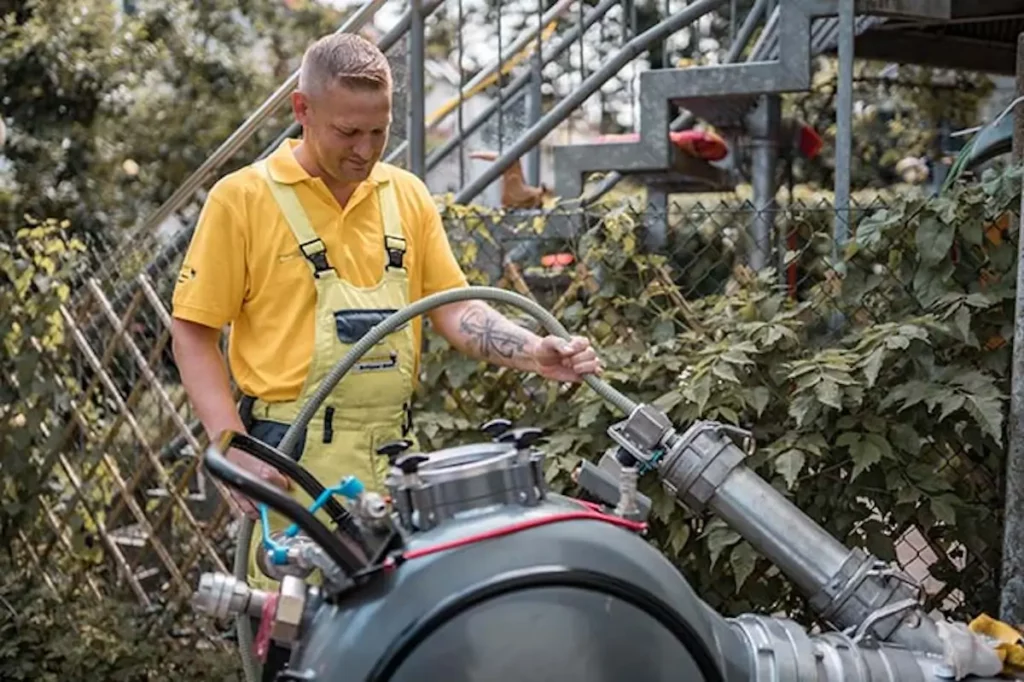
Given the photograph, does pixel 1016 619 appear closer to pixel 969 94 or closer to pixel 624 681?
pixel 624 681

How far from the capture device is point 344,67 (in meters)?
2.30

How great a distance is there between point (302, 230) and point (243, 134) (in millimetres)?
2519

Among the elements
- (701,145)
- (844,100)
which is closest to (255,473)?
(844,100)

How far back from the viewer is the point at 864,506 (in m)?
3.18

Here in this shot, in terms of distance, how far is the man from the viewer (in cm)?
234

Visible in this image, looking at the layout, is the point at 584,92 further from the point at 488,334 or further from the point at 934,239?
the point at 488,334

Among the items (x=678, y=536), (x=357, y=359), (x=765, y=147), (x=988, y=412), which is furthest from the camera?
(x=765, y=147)

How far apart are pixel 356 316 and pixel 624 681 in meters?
0.99

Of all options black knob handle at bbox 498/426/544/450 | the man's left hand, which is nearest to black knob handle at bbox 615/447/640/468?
the man's left hand

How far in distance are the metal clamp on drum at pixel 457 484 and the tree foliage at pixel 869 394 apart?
1419 millimetres

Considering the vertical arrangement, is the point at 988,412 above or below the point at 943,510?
above

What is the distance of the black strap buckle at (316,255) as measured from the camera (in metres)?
2.40

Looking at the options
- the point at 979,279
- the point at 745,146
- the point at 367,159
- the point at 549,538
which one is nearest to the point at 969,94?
the point at 745,146

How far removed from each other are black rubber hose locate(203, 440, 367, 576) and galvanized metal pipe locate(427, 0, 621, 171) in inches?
140
